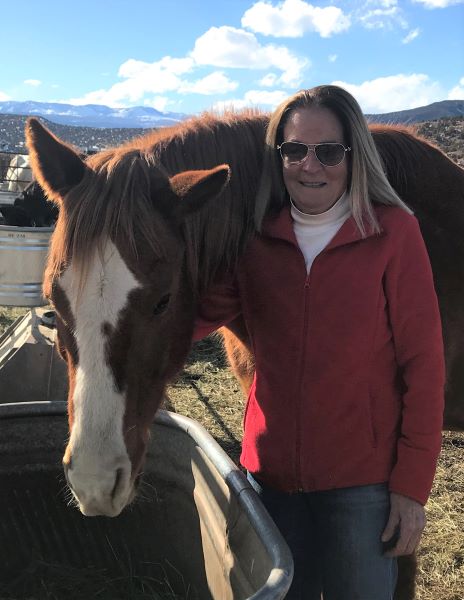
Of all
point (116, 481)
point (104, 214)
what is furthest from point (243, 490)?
point (104, 214)

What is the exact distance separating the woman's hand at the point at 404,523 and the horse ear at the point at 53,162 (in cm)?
140

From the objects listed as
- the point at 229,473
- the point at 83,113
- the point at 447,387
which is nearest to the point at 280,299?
the point at 229,473

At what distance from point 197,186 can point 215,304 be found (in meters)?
0.50

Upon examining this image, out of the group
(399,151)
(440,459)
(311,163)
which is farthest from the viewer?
(440,459)

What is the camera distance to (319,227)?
68.0 inches

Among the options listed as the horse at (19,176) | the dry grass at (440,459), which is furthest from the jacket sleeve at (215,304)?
the horse at (19,176)

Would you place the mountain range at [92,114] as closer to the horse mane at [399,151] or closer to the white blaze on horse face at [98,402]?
the horse mane at [399,151]

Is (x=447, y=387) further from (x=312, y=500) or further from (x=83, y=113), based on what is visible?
(x=83, y=113)

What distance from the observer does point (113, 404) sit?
4.80ft

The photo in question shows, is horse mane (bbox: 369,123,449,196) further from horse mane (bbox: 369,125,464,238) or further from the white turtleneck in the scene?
the white turtleneck

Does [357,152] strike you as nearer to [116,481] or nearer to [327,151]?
A: [327,151]

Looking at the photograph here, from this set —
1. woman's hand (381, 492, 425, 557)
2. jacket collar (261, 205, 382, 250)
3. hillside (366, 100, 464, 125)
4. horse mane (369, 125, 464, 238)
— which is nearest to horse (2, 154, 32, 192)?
horse mane (369, 125, 464, 238)

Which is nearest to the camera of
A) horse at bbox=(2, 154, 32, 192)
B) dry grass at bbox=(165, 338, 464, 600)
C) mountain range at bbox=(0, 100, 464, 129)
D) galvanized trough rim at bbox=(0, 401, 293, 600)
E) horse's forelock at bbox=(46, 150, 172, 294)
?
galvanized trough rim at bbox=(0, 401, 293, 600)

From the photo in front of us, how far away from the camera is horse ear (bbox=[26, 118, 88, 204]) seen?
178cm
